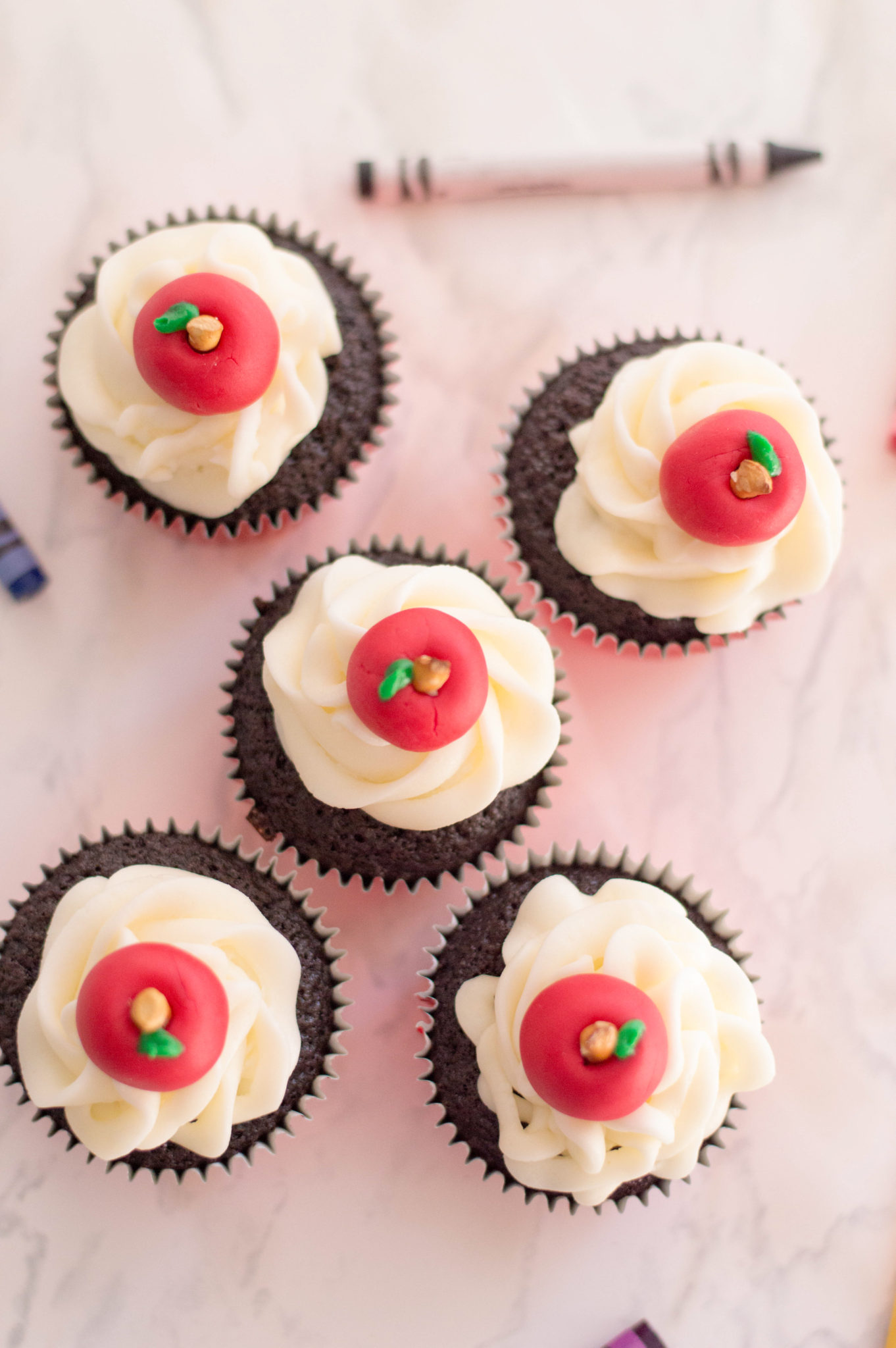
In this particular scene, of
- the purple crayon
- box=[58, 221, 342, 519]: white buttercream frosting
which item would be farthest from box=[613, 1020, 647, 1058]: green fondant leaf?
box=[58, 221, 342, 519]: white buttercream frosting

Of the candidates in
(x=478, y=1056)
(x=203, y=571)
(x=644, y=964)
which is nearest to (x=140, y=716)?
(x=203, y=571)

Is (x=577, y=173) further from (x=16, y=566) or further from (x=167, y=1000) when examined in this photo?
(x=167, y=1000)

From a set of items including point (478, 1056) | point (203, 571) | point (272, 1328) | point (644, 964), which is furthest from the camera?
point (203, 571)

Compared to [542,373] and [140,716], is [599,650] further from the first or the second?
[140,716]

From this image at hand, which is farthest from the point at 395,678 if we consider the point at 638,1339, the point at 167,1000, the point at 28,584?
the point at 638,1339

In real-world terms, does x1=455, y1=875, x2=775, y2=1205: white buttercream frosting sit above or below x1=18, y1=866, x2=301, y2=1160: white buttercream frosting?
below

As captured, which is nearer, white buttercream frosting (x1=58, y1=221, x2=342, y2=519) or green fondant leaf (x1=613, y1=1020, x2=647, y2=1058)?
green fondant leaf (x1=613, y1=1020, x2=647, y2=1058)

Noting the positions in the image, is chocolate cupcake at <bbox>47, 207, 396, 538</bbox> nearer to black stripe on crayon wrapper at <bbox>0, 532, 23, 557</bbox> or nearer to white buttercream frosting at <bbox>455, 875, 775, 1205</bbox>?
black stripe on crayon wrapper at <bbox>0, 532, 23, 557</bbox>

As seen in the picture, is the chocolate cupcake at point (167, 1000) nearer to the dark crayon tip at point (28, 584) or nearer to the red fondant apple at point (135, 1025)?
the red fondant apple at point (135, 1025)
